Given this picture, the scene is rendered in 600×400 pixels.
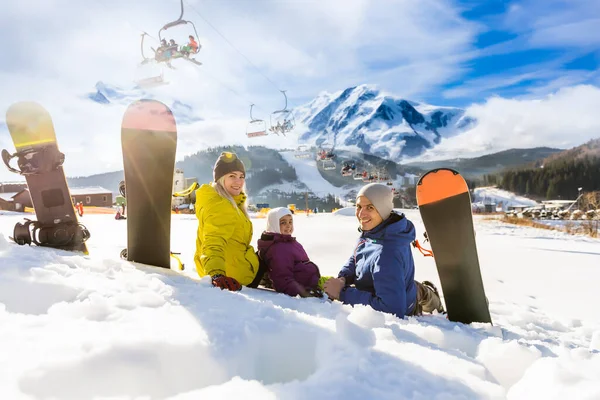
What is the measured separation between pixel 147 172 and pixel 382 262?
2577 mm

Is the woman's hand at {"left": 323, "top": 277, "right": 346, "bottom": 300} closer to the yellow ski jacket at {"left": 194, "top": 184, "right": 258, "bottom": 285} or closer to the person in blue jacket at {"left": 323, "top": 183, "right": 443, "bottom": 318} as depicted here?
the person in blue jacket at {"left": 323, "top": 183, "right": 443, "bottom": 318}

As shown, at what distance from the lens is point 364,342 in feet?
4.66

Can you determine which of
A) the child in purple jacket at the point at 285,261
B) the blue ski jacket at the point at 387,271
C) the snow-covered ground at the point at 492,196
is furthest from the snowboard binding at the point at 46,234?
the snow-covered ground at the point at 492,196

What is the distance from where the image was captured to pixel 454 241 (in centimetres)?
284

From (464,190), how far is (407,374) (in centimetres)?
199

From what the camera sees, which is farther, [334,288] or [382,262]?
[334,288]

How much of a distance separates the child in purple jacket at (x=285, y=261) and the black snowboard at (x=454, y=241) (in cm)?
107

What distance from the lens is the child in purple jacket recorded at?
10.1 feet

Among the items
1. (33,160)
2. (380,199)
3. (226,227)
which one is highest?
(33,160)

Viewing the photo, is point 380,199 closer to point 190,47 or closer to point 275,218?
point 275,218

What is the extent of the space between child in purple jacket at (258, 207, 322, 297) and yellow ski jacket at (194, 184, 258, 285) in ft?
0.56

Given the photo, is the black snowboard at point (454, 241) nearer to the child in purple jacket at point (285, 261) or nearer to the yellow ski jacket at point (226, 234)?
the child in purple jacket at point (285, 261)

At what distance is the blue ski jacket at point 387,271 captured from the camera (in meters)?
2.40

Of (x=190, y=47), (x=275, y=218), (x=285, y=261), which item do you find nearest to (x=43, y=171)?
(x=275, y=218)
